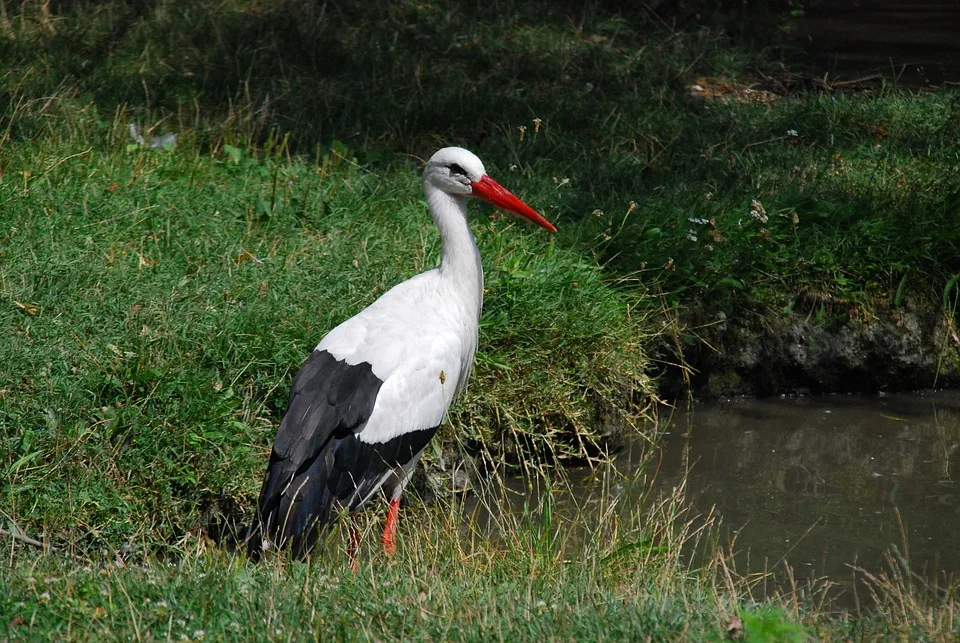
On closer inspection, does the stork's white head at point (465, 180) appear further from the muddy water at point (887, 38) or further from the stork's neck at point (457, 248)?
the muddy water at point (887, 38)

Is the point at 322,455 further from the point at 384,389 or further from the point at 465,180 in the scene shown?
the point at 465,180

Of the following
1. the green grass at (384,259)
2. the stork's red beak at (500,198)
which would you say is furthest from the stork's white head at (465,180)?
the green grass at (384,259)

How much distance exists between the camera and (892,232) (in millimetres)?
5410

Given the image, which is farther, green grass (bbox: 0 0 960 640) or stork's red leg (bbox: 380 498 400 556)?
stork's red leg (bbox: 380 498 400 556)

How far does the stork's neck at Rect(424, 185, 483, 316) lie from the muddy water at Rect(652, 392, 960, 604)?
1.19m

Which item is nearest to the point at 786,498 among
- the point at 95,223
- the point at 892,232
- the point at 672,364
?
the point at 672,364

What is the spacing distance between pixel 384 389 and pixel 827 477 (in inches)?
79.1

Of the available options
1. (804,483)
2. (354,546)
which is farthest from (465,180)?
(804,483)

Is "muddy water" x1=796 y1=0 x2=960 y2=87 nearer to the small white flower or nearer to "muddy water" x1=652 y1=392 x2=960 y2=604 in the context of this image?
the small white flower

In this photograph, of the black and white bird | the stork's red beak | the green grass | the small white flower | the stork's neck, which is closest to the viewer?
the green grass

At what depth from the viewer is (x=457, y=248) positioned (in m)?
4.17

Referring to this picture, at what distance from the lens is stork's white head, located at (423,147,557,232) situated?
4215 millimetres

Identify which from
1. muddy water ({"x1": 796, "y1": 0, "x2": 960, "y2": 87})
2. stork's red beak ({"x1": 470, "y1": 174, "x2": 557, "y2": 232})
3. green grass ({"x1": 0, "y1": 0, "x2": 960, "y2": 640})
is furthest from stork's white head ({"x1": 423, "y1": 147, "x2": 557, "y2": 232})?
muddy water ({"x1": 796, "y1": 0, "x2": 960, "y2": 87})

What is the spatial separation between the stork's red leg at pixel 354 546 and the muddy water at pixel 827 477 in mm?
1296
